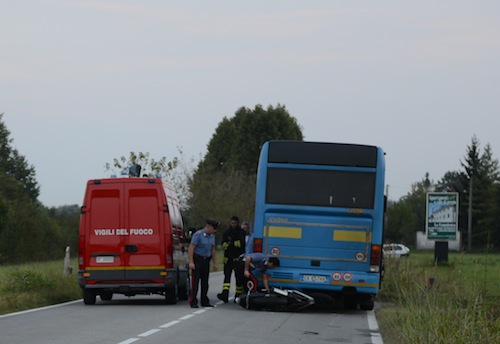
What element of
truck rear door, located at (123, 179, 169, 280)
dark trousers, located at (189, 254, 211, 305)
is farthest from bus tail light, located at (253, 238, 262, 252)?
truck rear door, located at (123, 179, 169, 280)

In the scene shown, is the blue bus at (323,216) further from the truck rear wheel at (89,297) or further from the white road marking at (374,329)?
the truck rear wheel at (89,297)

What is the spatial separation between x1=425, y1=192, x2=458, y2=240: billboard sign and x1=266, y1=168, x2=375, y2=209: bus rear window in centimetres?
3094

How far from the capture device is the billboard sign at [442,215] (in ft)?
173

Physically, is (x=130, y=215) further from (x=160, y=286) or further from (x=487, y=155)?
(x=487, y=155)

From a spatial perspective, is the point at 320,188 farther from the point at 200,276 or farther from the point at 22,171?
the point at 22,171

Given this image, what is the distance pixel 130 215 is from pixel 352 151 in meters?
4.79

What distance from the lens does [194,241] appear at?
23406 millimetres

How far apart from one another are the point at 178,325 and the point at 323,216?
5365mm

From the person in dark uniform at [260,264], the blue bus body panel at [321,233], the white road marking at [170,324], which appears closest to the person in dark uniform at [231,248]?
the person in dark uniform at [260,264]

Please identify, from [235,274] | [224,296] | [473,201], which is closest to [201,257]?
[235,274]

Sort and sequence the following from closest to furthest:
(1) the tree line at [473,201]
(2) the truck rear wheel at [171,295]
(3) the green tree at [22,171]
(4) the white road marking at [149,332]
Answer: (4) the white road marking at [149,332] → (2) the truck rear wheel at [171,295] → (1) the tree line at [473,201] → (3) the green tree at [22,171]

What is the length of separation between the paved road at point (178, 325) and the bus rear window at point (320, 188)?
2204 millimetres

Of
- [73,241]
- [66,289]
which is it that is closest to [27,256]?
[73,241]

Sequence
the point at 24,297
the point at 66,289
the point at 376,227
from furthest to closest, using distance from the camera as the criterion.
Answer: the point at 66,289 < the point at 24,297 < the point at 376,227
